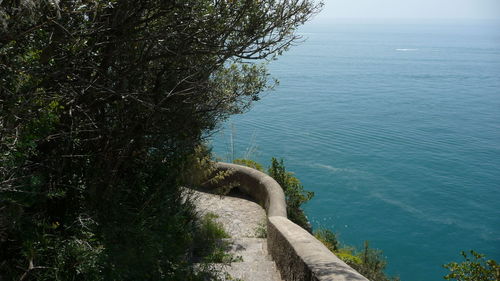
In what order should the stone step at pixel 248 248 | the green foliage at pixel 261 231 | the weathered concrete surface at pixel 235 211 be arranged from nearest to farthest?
1. the stone step at pixel 248 248
2. the green foliage at pixel 261 231
3. the weathered concrete surface at pixel 235 211

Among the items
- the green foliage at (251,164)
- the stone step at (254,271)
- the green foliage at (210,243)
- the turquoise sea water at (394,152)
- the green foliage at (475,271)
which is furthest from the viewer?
the turquoise sea water at (394,152)

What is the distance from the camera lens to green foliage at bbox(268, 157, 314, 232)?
9.30 metres

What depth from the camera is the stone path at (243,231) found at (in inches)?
238

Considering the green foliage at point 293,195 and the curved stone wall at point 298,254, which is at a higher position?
the curved stone wall at point 298,254

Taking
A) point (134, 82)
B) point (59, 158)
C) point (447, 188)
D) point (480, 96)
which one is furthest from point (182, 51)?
point (480, 96)

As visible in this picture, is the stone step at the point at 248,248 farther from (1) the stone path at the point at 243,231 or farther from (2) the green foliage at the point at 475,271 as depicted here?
(2) the green foliage at the point at 475,271

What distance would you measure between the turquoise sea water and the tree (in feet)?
13.1

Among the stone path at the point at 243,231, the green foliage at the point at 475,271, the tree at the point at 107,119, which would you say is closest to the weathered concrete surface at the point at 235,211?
the stone path at the point at 243,231

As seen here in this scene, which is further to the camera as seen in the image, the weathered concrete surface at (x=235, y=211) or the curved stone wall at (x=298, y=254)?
the weathered concrete surface at (x=235, y=211)

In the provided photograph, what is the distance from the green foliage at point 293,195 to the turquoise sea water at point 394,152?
1431 mm

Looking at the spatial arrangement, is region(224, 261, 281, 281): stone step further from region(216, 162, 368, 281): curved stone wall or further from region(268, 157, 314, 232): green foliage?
region(268, 157, 314, 232): green foliage

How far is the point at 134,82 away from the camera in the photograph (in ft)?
15.3

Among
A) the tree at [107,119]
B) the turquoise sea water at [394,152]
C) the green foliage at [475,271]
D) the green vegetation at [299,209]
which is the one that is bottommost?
the turquoise sea water at [394,152]

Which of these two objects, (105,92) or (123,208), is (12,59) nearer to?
(105,92)
